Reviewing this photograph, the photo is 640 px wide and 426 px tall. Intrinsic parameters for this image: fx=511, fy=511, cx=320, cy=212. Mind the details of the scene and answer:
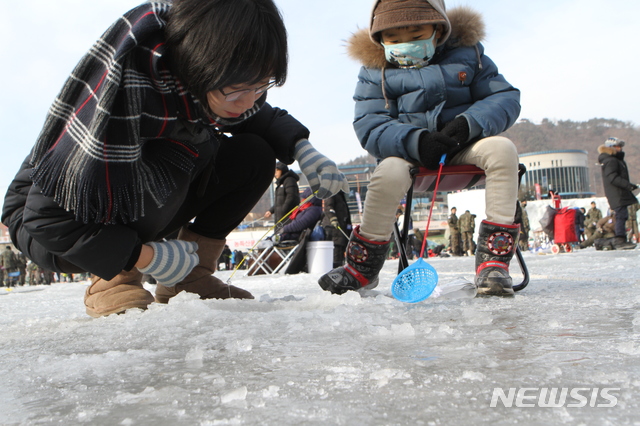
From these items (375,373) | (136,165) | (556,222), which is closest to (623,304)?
(375,373)

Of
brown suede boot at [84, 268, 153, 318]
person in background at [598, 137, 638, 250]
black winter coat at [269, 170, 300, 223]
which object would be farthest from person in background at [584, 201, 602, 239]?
brown suede boot at [84, 268, 153, 318]

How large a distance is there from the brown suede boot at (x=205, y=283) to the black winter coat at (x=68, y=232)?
300 millimetres

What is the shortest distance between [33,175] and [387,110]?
4.26 ft

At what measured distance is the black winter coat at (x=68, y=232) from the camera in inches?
45.0

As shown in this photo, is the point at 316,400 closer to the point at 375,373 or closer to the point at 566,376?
the point at 375,373

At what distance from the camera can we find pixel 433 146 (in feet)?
5.60

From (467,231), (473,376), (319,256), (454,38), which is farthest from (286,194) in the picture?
(467,231)

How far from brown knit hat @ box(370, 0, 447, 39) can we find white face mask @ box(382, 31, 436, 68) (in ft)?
0.24

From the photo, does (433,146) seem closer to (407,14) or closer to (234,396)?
(407,14)

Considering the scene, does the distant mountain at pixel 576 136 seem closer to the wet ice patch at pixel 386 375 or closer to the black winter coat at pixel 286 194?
the black winter coat at pixel 286 194

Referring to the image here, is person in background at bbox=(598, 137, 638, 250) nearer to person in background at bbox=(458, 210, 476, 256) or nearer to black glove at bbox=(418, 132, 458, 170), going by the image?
person in background at bbox=(458, 210, 476, 256)

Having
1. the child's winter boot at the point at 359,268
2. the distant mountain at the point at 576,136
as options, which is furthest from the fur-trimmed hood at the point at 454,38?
the distant mountain at the point at 576,136

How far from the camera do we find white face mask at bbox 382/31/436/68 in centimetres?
190

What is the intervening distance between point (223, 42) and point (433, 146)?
93cm
